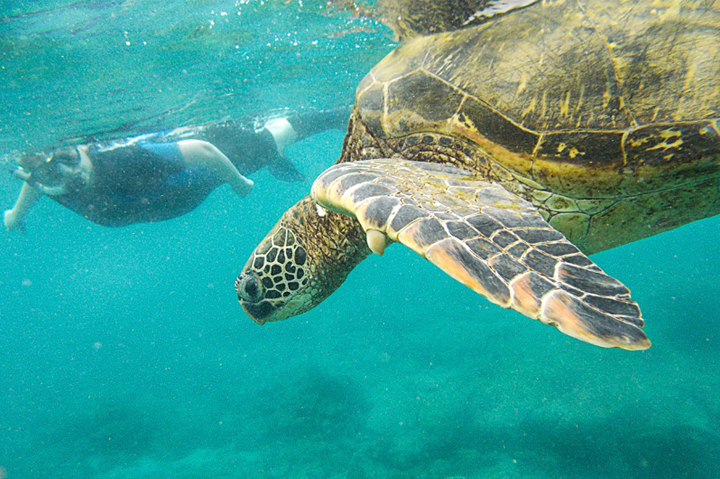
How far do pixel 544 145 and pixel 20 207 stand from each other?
11476mm

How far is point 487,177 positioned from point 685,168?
93 cm

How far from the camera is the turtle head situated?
2.97 meters

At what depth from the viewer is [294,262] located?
301 centimetres

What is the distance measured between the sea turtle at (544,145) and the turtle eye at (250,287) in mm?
1424

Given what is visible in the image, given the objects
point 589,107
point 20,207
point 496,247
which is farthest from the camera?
point 20,207

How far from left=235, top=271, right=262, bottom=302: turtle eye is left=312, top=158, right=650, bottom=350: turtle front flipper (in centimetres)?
148

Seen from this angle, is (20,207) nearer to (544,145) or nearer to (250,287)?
(250,287)

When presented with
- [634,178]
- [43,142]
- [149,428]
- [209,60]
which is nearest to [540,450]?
[634,178]

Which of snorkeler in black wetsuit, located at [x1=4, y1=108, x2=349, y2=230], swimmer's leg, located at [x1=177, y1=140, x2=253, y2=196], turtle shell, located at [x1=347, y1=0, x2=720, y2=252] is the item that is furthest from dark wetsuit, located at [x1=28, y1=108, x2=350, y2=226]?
turtle shell, located at [x1=347, y1=0, x2=720, y2=252]

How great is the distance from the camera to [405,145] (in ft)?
8.07

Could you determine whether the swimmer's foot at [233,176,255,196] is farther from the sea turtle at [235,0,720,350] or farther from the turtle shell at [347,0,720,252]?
the turtle shell at [347,0,720,252]

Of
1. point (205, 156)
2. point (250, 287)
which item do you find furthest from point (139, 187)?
point (250, 287)

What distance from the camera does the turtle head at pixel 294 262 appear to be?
297 centimetres

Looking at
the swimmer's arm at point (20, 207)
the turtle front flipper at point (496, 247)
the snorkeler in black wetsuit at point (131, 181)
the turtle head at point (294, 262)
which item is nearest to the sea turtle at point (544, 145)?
the turtle front flipper at point (496, 247)
